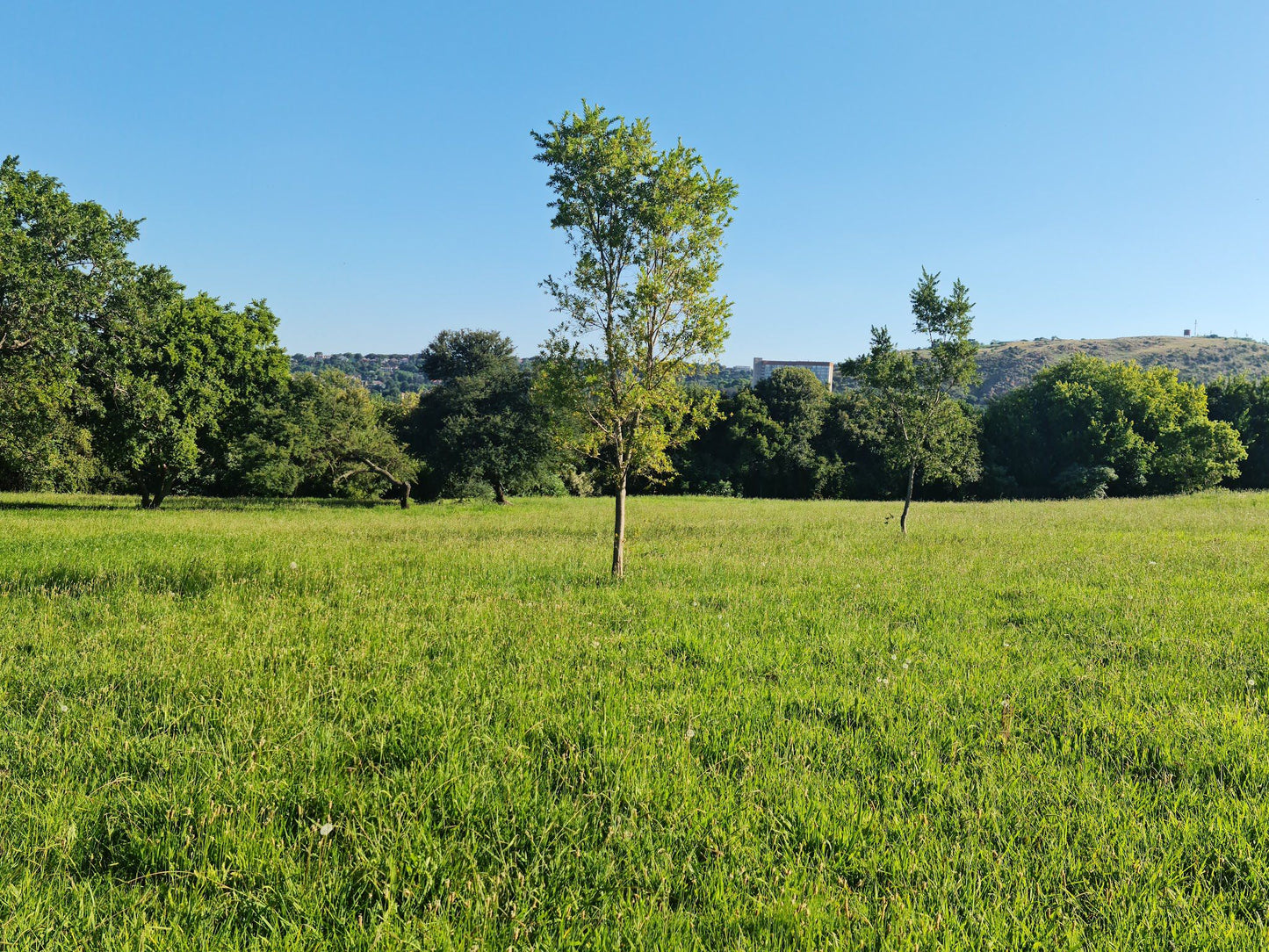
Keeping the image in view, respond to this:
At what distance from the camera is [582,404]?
12109mm

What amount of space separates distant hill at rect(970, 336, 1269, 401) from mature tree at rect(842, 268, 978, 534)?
408 ft

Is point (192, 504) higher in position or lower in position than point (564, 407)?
lower

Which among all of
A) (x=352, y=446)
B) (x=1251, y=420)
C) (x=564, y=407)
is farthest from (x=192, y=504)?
(x=1251, y=420)

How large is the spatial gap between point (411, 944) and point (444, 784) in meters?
1.19

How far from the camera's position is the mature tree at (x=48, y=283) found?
1827 cm

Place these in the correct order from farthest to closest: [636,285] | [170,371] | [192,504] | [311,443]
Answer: [192,504]
[311,443]
[170,371]
[636,285]

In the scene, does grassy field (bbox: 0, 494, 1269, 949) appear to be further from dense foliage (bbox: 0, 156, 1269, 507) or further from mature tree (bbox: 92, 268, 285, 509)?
mature tree (bbox: 92, 268, 285, 509)

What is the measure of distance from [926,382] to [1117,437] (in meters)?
39.5

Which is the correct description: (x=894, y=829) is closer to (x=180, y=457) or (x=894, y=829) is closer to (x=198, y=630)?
(x=198, y=630)

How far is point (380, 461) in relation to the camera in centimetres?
3462

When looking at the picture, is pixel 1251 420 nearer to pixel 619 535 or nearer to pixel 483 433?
pixel 483 433

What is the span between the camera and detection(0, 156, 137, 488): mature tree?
18.3 m

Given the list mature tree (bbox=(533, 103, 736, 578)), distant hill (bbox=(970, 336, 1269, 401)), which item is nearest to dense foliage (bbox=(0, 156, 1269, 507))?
mature tree (bbox=(533, 103, 736, 578))

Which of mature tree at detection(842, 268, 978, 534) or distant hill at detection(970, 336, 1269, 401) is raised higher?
distant hill at detection(970, 336, 1269, 401)
